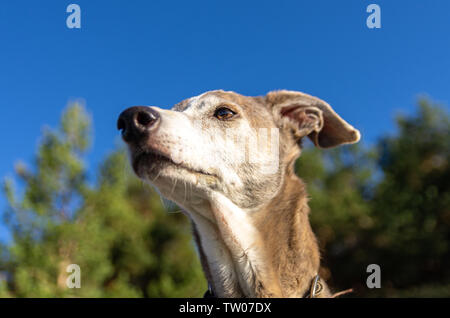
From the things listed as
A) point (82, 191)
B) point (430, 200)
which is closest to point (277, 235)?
point (82, 191)

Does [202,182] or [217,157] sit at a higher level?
[217,157]

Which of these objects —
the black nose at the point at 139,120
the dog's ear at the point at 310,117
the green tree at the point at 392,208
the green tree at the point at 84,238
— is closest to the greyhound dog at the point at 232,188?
the black nose at the point at 139,120

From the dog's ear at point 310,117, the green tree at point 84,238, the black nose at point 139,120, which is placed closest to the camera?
the black nose at point 139,120

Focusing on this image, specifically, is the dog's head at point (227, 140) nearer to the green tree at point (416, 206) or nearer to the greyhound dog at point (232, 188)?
the greyhound dog at point (232, 188)

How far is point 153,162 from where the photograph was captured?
328cm

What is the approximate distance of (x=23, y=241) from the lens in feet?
56.0

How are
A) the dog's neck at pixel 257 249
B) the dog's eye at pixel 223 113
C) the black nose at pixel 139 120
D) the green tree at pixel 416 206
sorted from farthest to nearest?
the green tree at pixel 416 206 → the dog's eye at pixel 223 113 → the dog's neck at pixel 257 249 → the black nose at pixel 139 120

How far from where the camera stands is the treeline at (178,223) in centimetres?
1711

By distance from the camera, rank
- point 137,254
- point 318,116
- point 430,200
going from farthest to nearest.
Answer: point 430,200
point 137,254
point 318,116

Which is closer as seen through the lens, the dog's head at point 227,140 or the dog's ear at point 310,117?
the dog's head at point 227,140

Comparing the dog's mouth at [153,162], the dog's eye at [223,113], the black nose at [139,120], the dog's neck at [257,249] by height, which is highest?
the dog's eye at [223,113]

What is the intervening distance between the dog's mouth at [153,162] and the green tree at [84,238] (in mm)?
11750
